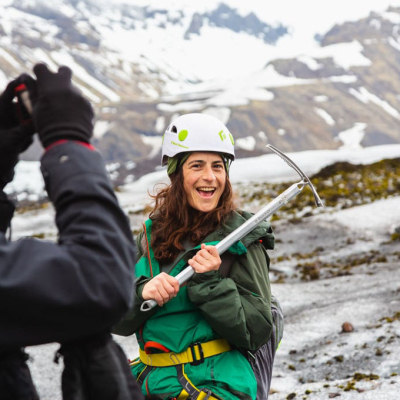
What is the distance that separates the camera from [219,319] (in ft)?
10.6

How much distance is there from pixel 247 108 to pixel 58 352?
16626cm

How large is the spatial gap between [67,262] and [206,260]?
1.77m

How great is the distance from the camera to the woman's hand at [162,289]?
3.20 meters

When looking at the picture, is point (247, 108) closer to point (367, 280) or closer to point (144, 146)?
point (144, 146)

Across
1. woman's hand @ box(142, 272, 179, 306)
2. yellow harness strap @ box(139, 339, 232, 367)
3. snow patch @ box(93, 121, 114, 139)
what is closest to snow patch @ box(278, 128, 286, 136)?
snow patch @ box(93, 121, 114, 139)

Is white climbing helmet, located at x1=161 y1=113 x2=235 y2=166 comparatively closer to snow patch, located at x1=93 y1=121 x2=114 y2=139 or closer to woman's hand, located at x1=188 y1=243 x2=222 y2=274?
woman's hand, located at x1=188 y1=243 x2=222 y2=274

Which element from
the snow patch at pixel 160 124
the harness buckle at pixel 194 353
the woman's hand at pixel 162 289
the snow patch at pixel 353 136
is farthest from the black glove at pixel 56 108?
the snow patch at pixel 353 136

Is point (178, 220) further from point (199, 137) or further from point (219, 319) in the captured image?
point (219, 319)

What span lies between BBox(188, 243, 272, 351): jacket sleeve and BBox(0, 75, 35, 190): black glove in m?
1.65

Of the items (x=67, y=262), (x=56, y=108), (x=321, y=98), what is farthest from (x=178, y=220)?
(x=321, y=98)

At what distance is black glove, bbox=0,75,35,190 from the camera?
1.84 meters

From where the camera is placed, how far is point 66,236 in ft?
5.29

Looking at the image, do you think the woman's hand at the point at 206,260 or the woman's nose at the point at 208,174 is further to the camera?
the woman's nose at the point at 208,174

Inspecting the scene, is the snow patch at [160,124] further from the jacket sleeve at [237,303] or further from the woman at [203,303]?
the jacket sleeve at [237,303]
